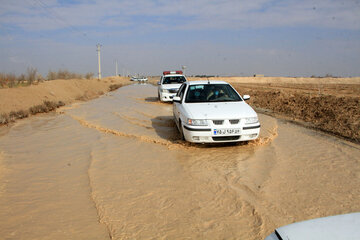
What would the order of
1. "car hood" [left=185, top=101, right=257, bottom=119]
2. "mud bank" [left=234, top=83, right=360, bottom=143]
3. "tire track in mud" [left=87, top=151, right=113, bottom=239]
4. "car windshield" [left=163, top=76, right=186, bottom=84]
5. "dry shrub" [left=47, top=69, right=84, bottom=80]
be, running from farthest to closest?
"dry shrub" [left=47, top=69, right=84, bottom=80], "car windshield" [left=163, top=76, right=186, bottom=84], "mud bank" [left=234, top=83, right=360, bottom=143], "car hood" [left=185, top=101, right=257, bottom=119], "tire track in mud" [left=87, top=151, right=113, bottom=239]

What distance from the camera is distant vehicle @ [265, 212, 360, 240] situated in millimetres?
1658

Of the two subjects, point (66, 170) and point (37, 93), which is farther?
point (37, 93)

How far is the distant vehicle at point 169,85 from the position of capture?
15.7m

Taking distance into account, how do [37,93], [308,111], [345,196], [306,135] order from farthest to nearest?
[37,93]
[308,111]
[306,135]
[345,196]

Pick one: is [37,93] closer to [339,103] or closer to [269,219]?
[339,103]

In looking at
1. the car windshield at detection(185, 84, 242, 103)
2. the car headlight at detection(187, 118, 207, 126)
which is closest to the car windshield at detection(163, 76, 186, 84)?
the car windshield at detection(185, 84, 242, 103)

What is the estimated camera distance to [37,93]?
1808 centimetres

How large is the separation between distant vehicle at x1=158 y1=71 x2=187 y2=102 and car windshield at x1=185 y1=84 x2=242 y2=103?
26.0 feet

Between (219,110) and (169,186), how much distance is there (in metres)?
2.52

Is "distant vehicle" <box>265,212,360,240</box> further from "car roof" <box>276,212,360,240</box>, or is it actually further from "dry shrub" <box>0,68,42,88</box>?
"dry shrub" <box>0,68,42,88</box>

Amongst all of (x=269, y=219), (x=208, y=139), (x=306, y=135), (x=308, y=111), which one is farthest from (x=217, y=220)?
(x=308, y=111)

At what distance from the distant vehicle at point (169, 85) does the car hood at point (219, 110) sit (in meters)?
8.72

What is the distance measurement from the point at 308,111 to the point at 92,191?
9465 mm

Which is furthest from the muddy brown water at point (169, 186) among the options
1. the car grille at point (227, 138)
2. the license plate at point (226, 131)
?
the license plate at point (226, 131)
